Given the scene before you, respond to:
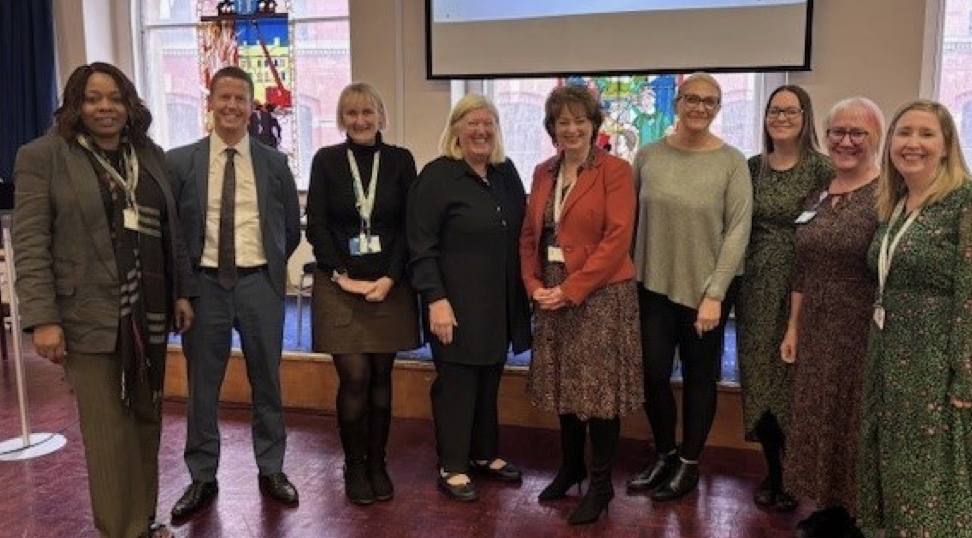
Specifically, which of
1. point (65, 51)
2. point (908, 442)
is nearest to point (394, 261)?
point (908, 442)

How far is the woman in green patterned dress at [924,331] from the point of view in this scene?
6.91 ft

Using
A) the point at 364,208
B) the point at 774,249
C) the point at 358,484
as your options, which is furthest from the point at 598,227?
the point at 358,484

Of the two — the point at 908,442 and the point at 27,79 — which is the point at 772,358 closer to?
the point at 908,442

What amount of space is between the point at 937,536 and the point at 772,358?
2.61ft

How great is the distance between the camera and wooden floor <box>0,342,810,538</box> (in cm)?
289

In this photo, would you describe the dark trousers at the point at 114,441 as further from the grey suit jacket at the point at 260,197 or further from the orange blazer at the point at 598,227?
the orange blazer at the point at 598,227

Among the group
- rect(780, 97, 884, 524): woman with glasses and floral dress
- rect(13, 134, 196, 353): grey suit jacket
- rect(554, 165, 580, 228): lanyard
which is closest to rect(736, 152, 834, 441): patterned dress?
rect(780, 97, 884, 524): woman with glasses and floral dress

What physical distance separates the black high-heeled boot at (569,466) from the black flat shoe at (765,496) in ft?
2.12

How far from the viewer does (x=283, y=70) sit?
634cm

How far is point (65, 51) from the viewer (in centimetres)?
629

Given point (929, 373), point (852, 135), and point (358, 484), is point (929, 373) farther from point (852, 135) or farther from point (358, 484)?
point (358, 484)

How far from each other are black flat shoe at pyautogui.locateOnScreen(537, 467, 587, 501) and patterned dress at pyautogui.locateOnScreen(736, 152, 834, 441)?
26.1 inches

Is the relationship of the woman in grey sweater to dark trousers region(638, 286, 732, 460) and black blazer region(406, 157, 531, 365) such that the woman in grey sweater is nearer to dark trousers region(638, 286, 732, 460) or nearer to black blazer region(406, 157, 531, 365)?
dark trousers region(638, 286, 732, 460)

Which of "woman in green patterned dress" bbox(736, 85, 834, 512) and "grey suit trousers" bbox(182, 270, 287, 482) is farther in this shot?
"grey suit trousers" bbox(182, 270, 287, 482)
